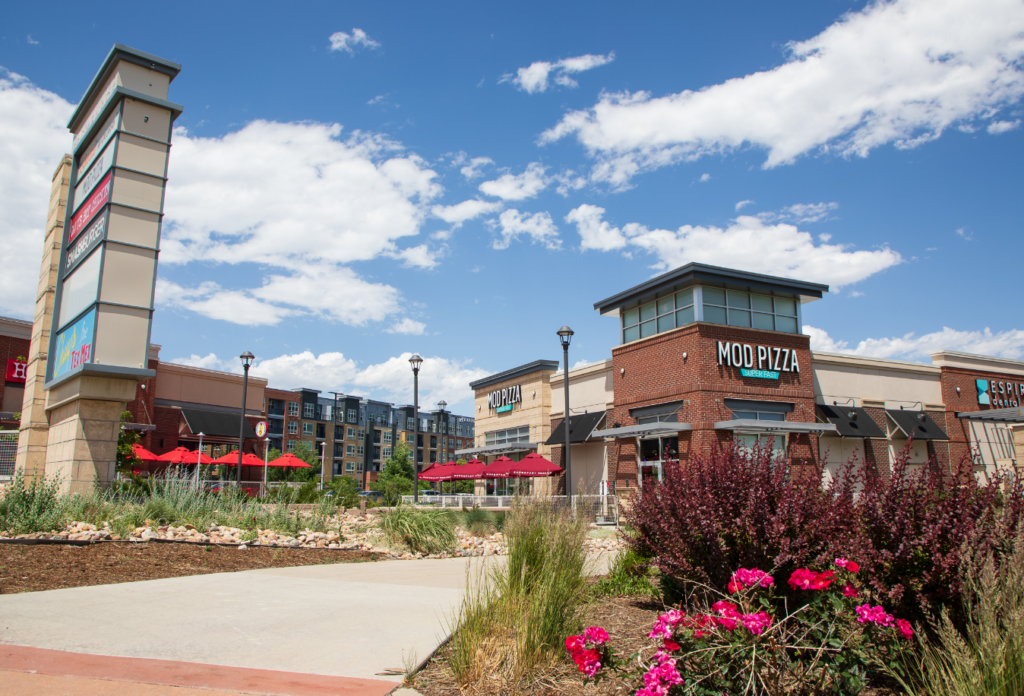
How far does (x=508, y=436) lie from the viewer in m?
35.5

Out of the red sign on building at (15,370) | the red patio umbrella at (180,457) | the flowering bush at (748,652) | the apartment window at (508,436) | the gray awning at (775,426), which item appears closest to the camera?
the flowering bush at (748,652)

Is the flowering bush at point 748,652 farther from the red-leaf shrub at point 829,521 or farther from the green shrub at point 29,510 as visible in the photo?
the green shrub at point 29,510

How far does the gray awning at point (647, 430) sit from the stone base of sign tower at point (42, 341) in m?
17.3

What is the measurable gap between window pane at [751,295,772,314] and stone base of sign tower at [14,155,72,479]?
72.8 ft

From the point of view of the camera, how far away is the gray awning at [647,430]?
23188mm

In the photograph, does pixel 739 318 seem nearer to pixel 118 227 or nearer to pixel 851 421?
pixel 851 421

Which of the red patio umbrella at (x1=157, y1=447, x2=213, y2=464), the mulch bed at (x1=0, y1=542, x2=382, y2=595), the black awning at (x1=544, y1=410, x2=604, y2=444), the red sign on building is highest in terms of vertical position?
the red sign on building

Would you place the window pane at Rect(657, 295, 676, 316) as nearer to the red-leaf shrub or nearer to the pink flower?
the red-leaf shrub

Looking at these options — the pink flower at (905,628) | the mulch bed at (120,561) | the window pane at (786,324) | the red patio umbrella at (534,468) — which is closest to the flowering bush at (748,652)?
the pink flower at (905,628)

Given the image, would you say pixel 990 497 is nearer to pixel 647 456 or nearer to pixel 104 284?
pixel 104 284

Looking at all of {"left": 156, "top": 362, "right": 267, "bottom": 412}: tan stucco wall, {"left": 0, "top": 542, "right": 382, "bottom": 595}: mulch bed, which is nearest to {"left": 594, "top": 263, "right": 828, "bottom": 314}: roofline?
{"left": 0, "top": 542, "right": 382, "bottom": 595}: mulch bed

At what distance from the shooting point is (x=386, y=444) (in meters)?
111

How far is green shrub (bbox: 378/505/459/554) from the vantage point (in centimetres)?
1169

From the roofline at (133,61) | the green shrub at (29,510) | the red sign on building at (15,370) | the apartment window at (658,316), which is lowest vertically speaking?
the green shrub at (29,510)
